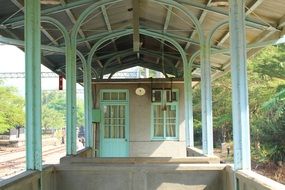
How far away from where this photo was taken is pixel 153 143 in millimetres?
13797

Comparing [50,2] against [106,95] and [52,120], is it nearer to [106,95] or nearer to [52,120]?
[106,95]

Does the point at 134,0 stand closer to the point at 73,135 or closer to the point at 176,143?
the point at 73,135

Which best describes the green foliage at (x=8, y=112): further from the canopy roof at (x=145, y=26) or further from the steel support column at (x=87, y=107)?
the steel support column at (x=87, y=107)

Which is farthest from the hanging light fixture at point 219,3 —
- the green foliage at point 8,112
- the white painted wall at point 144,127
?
the green foliage at point 8,112

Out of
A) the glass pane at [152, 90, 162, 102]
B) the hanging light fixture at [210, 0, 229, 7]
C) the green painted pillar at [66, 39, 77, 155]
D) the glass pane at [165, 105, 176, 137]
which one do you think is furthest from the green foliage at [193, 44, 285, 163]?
the green painted pillar at [66, 39, 77, 155]

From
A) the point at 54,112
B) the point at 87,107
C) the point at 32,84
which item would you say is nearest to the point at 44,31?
the point at 87,107

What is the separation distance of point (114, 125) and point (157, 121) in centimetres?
136

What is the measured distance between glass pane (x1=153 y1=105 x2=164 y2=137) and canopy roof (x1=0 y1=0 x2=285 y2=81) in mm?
1370

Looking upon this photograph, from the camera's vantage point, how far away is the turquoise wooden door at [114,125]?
1378 cm

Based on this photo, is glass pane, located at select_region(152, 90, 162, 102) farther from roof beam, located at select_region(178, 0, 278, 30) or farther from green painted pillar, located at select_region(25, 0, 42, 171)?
green painted pillar, located at select_region(25, 0, 42, 171)

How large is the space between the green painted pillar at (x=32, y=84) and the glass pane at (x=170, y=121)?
28.5 ft

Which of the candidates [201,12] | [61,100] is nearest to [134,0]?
[201,12]

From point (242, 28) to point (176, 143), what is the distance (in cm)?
847

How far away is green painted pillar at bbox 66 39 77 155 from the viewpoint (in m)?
8.02
